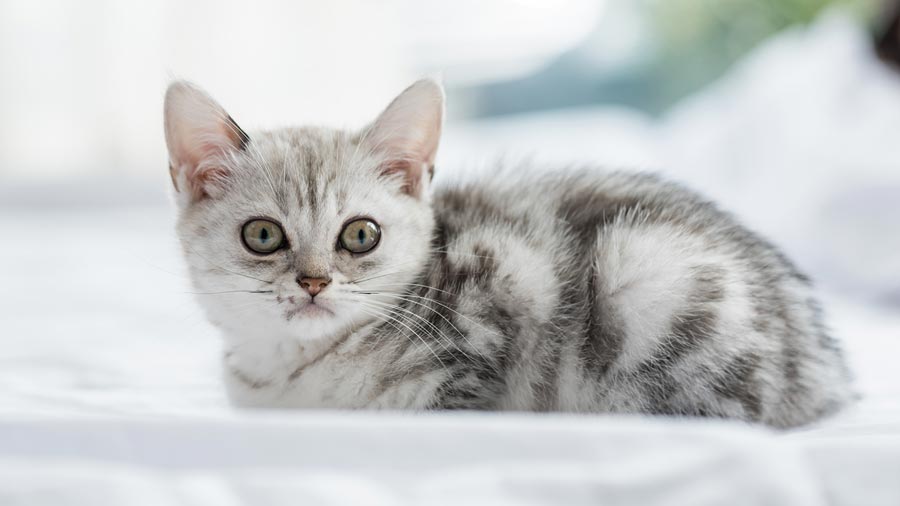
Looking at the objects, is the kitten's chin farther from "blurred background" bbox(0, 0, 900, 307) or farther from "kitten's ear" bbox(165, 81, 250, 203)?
"blurred background" bbox(0, 0, 900, 307)

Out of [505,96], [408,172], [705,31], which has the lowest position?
[505,96]

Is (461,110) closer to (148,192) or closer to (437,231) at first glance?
(148,192)

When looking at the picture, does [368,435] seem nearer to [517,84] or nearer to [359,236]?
[359,236]

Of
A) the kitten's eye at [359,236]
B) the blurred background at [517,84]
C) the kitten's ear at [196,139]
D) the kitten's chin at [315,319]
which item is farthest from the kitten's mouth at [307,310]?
the blurred background at [517,84]

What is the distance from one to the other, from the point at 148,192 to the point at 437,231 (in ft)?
7.65

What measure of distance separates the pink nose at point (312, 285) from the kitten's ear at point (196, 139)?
27 centimetres

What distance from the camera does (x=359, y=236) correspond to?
4.07ft

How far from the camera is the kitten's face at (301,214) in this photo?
3.89 ft

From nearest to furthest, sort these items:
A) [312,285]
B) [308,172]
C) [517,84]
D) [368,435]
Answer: [368,435] → [312,285] → [308,172] → [517,84]

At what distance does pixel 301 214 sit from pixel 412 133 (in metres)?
0.25

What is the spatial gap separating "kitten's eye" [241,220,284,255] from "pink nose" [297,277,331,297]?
9 cm

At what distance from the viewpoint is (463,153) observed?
127 inches

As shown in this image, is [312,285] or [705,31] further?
[705,31]

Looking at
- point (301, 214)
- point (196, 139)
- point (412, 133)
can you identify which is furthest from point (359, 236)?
point (196, 139)
